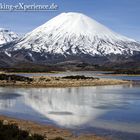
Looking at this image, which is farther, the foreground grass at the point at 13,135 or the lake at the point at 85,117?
the lake at the point at 85,117

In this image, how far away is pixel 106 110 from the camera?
3166cm

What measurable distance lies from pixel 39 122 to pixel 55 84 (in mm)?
44401

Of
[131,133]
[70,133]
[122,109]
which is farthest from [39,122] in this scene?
[122,109]

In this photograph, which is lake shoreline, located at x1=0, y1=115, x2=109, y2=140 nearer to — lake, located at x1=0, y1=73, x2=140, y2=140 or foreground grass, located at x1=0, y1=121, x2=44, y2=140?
lake, located at x1=0, y1=73, x2=140, y2=140

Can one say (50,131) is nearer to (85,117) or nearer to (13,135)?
(13,135)

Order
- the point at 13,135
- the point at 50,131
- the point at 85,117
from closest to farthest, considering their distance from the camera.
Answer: the point at 13,135 < the point at 50,131 < the point at 85,117

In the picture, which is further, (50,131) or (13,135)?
(50,131)

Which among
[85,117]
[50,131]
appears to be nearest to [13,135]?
[50,131]

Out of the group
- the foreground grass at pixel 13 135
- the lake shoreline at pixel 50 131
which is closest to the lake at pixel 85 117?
the lake shoreline at pixel 50 131

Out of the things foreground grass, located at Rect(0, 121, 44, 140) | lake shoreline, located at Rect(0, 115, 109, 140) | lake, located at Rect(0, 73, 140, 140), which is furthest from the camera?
lake, located at Rect(0, 73, 140, 140)

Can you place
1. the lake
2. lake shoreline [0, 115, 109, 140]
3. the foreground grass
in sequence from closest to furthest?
the foreground grass → lake shoreline [0, 115, 109, 140] → the lake

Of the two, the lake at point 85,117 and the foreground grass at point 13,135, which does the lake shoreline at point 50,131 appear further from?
the foreground grass at point 13,135

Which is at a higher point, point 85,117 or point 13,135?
point 13,135

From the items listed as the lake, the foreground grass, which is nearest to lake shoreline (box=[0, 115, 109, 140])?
the lake
